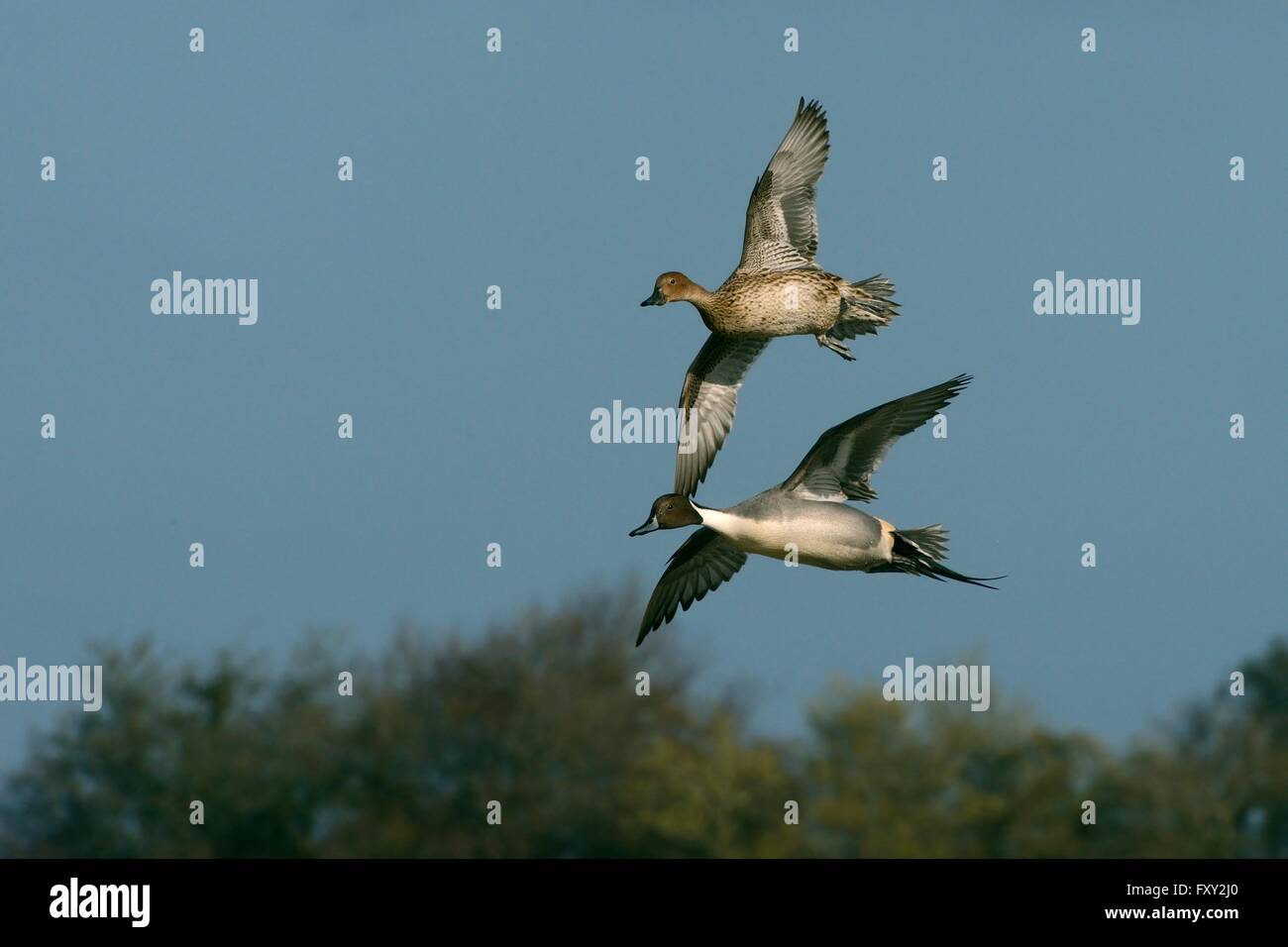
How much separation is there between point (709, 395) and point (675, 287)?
0.68 metres

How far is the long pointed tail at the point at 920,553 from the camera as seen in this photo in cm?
1109

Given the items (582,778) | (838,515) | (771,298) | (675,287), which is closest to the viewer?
(838,515)

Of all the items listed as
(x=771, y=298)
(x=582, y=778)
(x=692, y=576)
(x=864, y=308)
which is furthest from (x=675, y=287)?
(x=582, y=778)

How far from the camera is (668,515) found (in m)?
11.3

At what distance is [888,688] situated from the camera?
22.7m

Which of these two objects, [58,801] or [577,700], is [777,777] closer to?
[577,700]

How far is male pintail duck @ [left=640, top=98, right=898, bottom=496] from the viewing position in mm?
11617

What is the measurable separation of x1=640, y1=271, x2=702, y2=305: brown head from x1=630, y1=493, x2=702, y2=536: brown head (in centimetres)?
136

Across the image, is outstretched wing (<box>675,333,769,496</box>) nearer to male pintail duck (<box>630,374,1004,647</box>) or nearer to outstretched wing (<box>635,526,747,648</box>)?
outstretched wing (<box>635,526,747,648</box>)

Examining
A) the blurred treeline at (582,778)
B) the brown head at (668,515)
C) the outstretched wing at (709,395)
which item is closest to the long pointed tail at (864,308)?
the outstretched wing at (709,395)

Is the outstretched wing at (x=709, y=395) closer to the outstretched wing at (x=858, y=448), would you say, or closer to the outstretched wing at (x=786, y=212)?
the outstretched wing at (x=786, y=212)

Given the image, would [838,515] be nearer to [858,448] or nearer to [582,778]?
[858,448]

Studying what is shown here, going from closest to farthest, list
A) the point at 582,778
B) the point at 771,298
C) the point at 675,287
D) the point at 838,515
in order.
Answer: the point at 838,515
the point at 771,298
the point at 675,287
the point at 582,778

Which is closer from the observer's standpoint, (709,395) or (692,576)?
(692,576)
